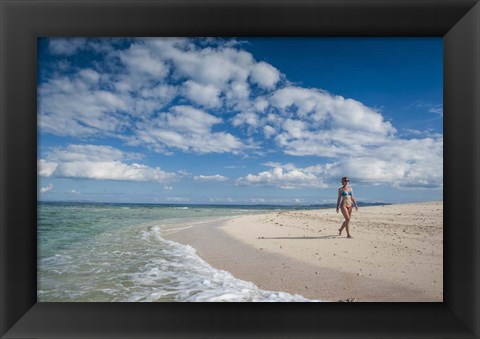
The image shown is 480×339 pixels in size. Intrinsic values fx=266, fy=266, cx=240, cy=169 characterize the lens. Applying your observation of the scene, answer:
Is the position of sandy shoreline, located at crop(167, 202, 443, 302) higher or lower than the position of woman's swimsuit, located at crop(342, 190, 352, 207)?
lower

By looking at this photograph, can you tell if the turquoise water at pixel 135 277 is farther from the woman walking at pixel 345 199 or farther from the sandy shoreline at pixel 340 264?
the woman walking at pixel 345 199

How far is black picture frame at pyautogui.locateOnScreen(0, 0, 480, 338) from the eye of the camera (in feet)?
5.07

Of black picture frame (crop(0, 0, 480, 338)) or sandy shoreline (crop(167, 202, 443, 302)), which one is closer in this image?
black picture frame (crop(0, 0, 480, 338))

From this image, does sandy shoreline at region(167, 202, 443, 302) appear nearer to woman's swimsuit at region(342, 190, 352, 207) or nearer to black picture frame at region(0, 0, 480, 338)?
black picture frame at region(0, 0, 480, 338)

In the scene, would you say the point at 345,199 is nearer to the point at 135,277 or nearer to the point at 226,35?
the point at 135,277

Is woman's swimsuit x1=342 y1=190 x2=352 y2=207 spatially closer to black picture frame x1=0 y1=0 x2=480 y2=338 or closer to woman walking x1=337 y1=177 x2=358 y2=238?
woman walking x1=337 y1=177 x2=358 y2=238

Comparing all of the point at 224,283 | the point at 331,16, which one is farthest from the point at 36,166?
the point at 331,16

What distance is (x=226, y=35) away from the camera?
164cm

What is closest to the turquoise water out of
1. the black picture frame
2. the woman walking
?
the black picture frame

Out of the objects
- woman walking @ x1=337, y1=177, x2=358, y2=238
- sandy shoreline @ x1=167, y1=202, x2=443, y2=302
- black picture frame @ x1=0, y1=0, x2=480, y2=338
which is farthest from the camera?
woman walking @ x1=337, y1=177, x2=358, y2=238

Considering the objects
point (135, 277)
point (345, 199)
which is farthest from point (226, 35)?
point (345, 199)

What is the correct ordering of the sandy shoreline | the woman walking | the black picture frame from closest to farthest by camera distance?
the black picture frame < the sandy shoreline < the woman walking

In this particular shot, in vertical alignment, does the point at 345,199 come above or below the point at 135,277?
above

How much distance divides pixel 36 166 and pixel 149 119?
3.50 metres
